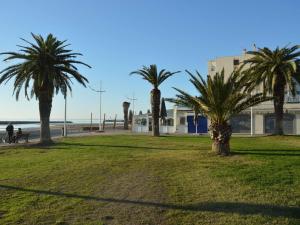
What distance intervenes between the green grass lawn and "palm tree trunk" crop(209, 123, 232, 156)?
41.5 inches

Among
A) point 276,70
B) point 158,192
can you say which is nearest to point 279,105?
point 276,70

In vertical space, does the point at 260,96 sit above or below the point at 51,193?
above

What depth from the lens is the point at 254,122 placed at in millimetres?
49531

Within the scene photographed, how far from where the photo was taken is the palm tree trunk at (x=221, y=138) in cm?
1675

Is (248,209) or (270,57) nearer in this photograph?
(248,209)

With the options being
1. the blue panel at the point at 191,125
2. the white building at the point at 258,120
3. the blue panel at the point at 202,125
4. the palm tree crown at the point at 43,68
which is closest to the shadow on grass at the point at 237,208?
the palm tree crown at the point at 43,68

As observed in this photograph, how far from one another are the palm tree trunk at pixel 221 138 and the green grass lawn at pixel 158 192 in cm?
105

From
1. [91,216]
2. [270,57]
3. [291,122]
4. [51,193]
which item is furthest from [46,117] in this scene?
[291,122]

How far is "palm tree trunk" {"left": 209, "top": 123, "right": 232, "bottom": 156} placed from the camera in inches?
659

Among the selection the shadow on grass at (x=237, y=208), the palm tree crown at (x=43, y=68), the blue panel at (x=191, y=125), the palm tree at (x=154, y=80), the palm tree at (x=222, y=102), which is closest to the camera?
the shadow on grass at (x=237, y=208)

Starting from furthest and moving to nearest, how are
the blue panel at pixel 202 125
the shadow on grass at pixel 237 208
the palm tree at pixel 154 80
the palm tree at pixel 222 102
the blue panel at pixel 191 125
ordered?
the blue panel at pixel 191 125
the blue panel at pixel 202 125
the palm tree at pixel 154 80
the palm tree at pixel 222 102
the shadow on grass at pixel 237 208

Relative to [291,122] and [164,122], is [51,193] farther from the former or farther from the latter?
[164,122]

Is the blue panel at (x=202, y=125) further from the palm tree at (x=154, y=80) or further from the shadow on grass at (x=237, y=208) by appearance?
the shadow on grass at (x=237, y=208)

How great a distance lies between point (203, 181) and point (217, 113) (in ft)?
19.3
